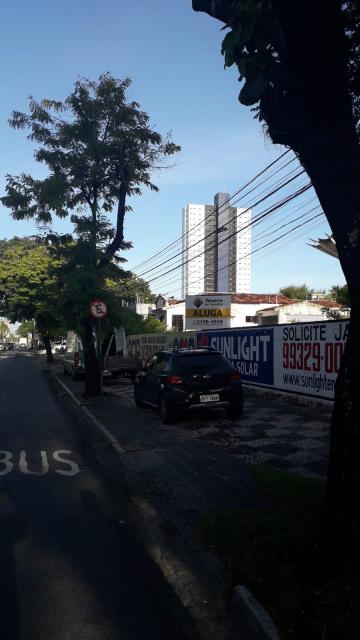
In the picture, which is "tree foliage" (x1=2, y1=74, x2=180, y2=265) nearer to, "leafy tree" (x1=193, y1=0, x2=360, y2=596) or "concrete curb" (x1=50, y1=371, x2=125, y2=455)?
"concrete curb" (x1=50, y1=371, x2=125, y2=455)

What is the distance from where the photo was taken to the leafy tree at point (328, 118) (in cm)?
396

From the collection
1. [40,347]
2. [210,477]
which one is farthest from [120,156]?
[40,347]

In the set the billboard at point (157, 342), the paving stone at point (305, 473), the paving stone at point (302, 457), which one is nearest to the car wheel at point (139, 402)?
the billboard at point (157, 342)

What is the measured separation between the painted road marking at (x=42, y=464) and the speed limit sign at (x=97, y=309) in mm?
7227

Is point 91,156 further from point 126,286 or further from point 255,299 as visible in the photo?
point 255,299

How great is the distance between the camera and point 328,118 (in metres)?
4.13

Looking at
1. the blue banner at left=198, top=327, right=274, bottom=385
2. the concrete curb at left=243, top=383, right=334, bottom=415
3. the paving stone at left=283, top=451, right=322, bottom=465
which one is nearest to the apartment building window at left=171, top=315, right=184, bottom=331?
the blue banner at left=198, top=327, right=274, bottom=385

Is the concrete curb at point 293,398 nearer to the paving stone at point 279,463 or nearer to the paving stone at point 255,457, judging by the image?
the paving stone at point 255,457

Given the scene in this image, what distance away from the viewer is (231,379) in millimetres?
12281


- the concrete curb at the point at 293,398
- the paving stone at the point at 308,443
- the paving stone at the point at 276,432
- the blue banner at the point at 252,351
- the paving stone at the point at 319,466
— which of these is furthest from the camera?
the blue banner at the point at 252,351

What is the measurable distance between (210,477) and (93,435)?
4.83 metres

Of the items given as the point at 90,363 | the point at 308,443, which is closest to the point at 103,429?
the point at 308,443

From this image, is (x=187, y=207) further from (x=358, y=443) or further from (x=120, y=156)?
(x=358, y=443)

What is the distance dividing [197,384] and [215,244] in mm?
14015
